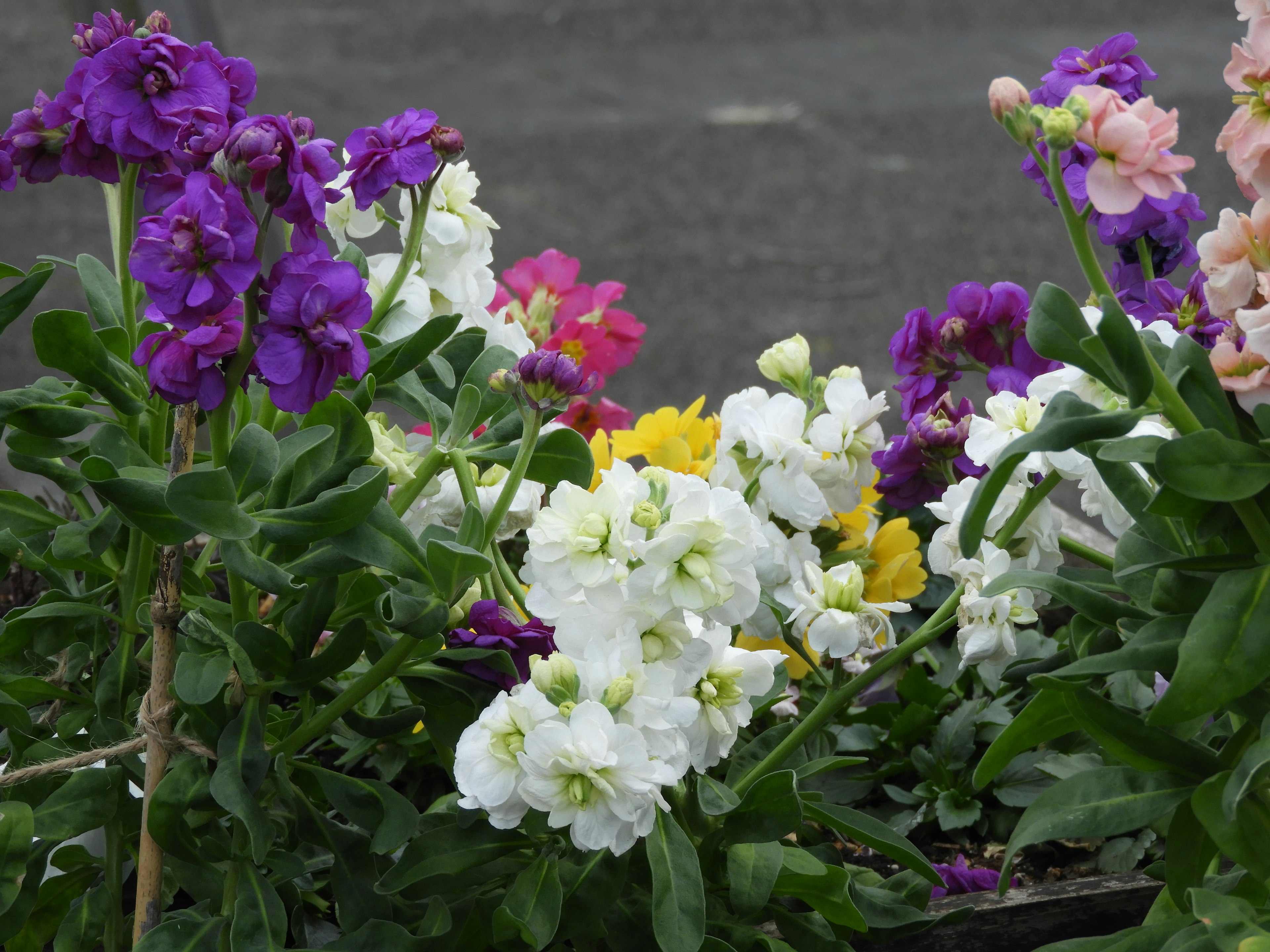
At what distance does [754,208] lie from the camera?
435cm

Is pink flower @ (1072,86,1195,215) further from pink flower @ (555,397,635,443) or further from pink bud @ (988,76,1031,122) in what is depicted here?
pink flower @ (555,397,635,443)

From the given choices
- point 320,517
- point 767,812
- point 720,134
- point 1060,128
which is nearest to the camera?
point 1060,128

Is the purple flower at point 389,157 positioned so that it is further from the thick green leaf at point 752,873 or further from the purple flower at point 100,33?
the thick green leaf at point 752,873

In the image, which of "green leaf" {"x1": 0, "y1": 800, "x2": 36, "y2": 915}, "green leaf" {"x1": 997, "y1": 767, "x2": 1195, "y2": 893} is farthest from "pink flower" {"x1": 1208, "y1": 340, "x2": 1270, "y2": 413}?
"green leaf" {"x1": 0, "y1": 800, "x2": 36, "y2": 915}

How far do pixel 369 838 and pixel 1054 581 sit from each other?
501 mm

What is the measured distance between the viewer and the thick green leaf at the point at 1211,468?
67 cm

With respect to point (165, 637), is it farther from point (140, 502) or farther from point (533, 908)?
point (533, 908)

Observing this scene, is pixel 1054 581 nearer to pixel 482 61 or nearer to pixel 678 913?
pixel 678 913

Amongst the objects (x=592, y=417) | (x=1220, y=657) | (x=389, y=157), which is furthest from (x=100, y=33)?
(x=1220, y=657)

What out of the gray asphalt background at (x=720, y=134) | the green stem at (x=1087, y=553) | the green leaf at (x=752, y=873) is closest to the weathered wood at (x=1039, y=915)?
the green leaf at (x=752, y=873)

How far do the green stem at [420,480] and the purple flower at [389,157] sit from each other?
17 centimetres

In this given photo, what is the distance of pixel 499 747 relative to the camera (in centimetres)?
74

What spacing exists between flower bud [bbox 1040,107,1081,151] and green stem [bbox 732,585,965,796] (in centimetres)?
35

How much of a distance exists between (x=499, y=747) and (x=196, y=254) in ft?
1.06
